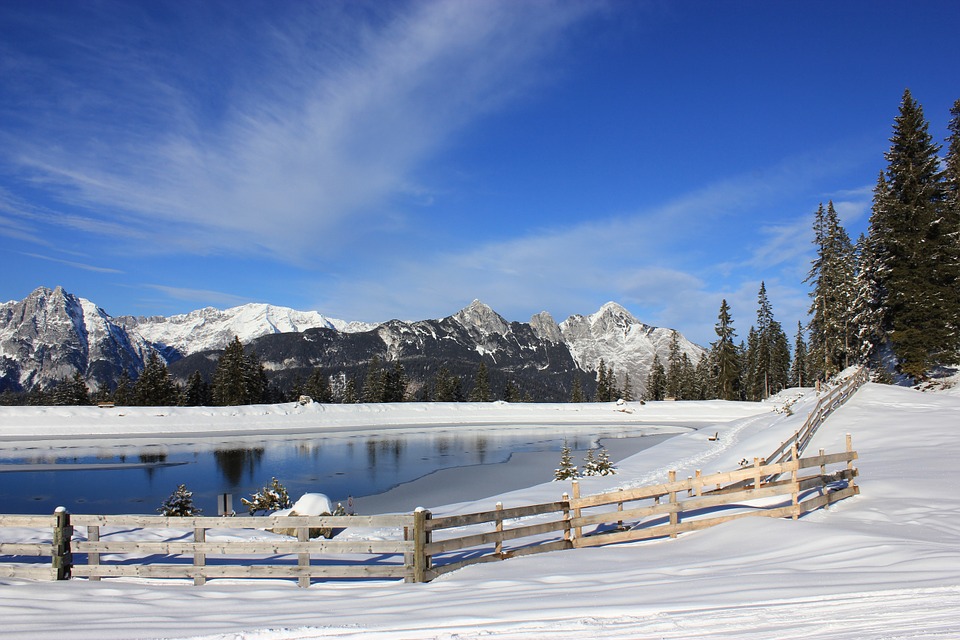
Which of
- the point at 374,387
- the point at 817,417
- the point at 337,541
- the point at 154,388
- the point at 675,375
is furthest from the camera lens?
the point at 675,375

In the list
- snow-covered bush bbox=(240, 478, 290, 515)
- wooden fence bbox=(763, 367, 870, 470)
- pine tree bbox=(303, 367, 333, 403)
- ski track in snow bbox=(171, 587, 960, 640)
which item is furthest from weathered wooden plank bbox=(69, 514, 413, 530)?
pine tree bbox=(303, 367, 333, 403)

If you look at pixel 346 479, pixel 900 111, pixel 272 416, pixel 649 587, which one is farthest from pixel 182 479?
pixel 900 111

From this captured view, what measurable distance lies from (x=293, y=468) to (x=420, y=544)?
22941 millimetres

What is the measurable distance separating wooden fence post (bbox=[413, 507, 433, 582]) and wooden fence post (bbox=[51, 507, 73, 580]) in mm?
5465

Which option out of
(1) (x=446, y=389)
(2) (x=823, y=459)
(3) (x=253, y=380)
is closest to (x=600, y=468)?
(2) (x=823, y=459)

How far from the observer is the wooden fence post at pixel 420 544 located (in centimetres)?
908

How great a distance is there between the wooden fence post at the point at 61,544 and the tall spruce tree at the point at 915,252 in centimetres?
4082

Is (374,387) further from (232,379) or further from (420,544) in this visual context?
(420,544)

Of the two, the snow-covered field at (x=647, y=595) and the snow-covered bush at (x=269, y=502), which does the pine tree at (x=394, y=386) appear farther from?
the snow-covered field at (x=647, y=595)

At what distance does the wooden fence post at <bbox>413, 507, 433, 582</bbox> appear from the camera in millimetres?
9078

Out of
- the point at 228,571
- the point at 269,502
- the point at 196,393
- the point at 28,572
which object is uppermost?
the point at 196,393

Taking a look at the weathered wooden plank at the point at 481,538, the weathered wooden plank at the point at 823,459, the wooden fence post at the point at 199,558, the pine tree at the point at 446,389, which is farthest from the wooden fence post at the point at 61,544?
the pine tree at the point at 446,389

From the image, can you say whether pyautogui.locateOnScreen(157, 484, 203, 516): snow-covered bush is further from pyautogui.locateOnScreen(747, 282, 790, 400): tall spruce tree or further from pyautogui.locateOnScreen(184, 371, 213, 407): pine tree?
pyautogui.locateOnScreen(747, 282, 790, 400): tall spruce tree

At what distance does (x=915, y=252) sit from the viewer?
3619cm
